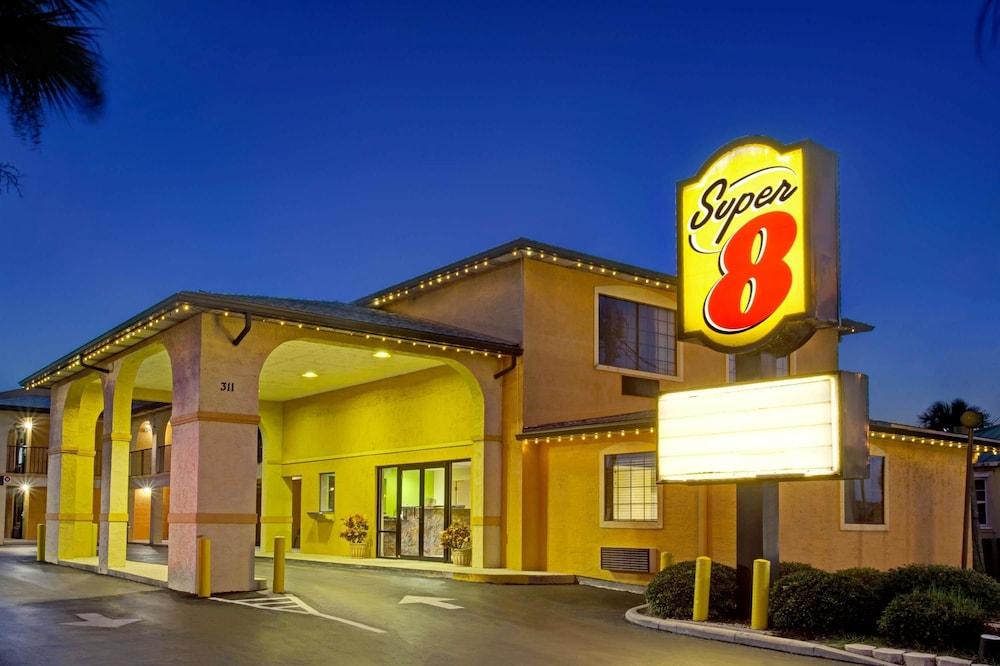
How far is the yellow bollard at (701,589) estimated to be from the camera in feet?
45.7

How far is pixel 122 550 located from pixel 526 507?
28.5 ft

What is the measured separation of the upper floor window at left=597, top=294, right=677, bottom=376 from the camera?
24.1 metres

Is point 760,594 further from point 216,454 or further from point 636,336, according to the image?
point 636,336

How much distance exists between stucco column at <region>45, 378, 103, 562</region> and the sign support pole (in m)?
17.6

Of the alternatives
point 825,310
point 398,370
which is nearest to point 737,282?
point 825,310

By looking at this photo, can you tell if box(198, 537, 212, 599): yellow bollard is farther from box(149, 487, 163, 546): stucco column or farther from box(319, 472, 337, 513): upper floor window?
box(149, 487, 163, 546): stucco column

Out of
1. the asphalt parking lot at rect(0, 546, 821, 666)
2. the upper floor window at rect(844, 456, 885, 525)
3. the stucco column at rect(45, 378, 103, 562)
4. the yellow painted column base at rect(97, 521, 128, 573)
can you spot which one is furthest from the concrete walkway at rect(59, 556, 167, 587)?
the upper floor window at rect(844, 456, 885, 525)

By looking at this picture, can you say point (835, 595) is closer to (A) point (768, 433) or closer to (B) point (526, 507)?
(A) point (768, 433)

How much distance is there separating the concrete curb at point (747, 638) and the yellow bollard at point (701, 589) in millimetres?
214

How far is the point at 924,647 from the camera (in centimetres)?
1147

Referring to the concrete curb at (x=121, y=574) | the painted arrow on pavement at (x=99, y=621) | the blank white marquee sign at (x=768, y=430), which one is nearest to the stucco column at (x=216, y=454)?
the concrete curb at (x=121, y=574)

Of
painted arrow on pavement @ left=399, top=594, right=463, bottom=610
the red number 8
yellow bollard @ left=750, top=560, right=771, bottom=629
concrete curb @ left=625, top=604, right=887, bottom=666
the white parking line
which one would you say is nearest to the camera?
concrete curb @ left=625, top=604, right=887, bottom=666

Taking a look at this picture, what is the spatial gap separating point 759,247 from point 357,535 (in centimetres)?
1544

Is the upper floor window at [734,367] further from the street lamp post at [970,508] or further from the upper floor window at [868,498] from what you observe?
the upper floor window at [868,498]
